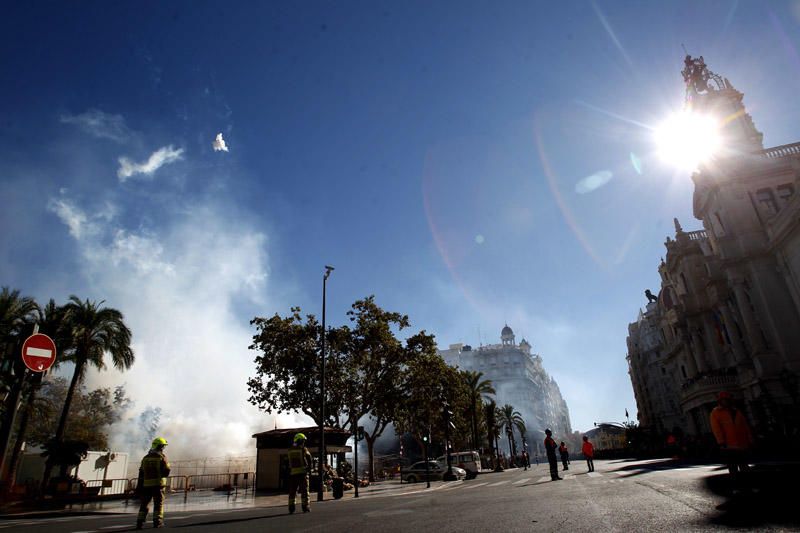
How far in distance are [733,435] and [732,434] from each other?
2 cm

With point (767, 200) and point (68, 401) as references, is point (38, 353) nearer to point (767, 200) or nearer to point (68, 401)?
point (68, 401)

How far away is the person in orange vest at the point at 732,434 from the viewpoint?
23.2ft

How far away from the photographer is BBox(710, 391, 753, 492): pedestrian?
7.08m

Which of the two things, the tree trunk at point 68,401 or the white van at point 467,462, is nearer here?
the tree trunk at point 68,401

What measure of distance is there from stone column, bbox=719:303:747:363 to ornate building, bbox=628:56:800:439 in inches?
2.9

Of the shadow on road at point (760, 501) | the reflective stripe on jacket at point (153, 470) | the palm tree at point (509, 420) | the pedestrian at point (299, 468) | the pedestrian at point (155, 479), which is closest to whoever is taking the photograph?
the shadow on road at point (760, 501)

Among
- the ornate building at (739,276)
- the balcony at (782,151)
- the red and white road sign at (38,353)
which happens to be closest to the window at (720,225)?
the ornate building at (739,276)

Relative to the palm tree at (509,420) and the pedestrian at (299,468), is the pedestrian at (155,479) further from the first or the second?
the palm tree at (509,420)

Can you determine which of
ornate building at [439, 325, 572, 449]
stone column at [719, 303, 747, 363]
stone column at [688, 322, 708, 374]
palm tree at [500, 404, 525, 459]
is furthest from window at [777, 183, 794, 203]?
ornate building at [439, 325, 572, 449]

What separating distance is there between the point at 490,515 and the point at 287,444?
25067 mm

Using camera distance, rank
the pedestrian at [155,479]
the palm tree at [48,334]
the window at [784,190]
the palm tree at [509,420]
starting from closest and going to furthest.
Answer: the pedestrian at [155,479], the palm tree at [48,334], the window at [784,190], the palm tree at [509,420]

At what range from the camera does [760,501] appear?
227 inches

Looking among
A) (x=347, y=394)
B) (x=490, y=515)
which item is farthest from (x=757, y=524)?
(x=347, y=394)

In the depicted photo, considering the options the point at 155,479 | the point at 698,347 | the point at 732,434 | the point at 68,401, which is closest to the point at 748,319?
the point at 698,347
